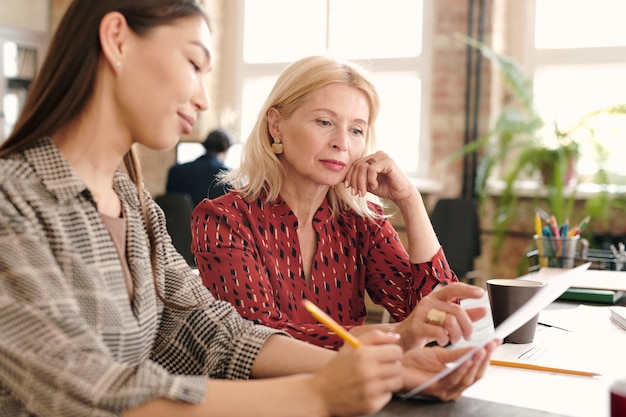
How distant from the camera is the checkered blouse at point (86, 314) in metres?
0.84

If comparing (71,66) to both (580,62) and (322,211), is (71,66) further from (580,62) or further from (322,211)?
(580,62)

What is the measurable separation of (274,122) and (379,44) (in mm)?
3773

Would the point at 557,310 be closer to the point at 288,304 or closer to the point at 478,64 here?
the point at 288,304

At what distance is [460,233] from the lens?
423 centimetres

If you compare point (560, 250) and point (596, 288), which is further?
point (560, 250)

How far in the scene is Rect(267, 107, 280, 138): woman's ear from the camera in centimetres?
185

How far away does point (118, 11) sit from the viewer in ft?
3.34

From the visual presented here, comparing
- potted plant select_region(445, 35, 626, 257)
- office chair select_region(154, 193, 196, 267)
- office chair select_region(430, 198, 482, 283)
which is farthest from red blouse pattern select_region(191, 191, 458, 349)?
potted plant select_region(445, 35, 626, 257)

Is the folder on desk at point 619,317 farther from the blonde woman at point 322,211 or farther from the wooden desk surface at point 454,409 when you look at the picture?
the wooden desk surface at point 454,409

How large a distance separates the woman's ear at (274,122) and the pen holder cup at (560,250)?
101cm

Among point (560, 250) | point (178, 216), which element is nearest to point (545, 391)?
point (560, 250)

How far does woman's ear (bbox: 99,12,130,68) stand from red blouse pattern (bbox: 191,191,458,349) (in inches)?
25.5

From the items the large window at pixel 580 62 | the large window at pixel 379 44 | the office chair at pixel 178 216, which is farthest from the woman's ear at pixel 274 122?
the large window at pixel 379 44

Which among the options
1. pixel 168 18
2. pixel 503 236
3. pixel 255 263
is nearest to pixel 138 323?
pixel 168 18
